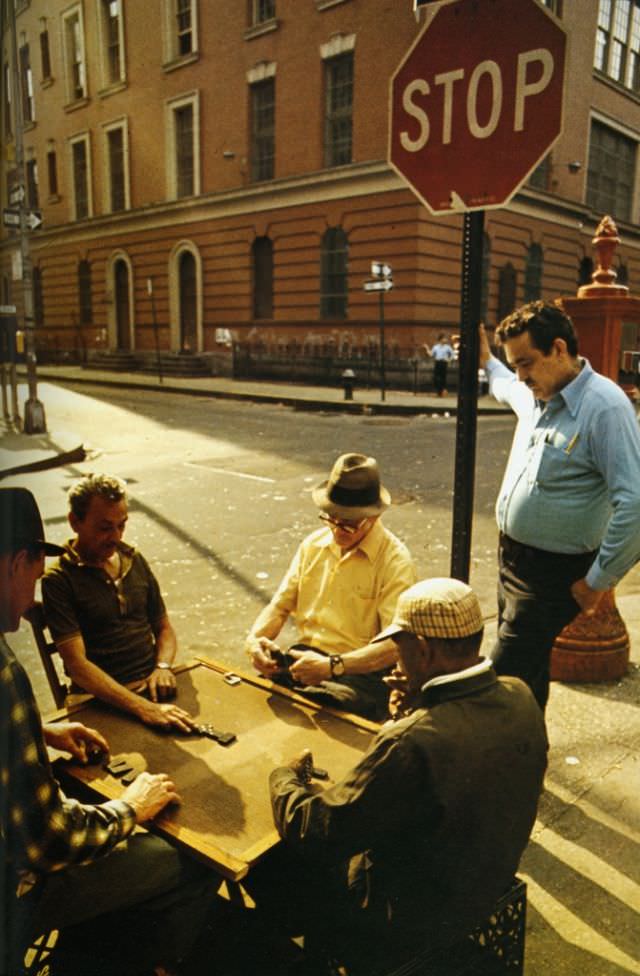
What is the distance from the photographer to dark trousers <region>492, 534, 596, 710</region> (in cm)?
309

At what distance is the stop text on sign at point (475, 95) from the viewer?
7.92 feet

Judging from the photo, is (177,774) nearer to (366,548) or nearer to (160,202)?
(366,548)

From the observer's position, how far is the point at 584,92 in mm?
26797

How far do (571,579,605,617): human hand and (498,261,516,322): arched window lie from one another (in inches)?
956

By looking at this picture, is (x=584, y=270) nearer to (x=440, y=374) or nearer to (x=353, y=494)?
(x=440, y=374)

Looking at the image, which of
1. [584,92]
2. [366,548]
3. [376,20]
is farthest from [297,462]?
[584,92]

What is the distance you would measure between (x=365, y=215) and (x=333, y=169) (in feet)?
5.77

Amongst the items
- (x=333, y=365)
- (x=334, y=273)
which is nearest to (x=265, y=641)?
(x=333, y=365)

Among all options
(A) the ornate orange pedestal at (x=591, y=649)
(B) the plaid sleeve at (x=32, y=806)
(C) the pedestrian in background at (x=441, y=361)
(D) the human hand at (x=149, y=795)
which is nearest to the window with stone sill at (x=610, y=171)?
(C) the pedestrian in background at (x=441, y=361)

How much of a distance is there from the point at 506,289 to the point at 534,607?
2466 cm

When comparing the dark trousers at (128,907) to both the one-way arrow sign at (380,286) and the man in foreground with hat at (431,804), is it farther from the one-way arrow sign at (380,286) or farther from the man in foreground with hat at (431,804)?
the one-way arrow sign at (380,286)

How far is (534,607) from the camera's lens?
312cm

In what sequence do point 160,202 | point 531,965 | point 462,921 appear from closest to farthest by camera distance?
point 462,921 < point 531,965 < point 160,202

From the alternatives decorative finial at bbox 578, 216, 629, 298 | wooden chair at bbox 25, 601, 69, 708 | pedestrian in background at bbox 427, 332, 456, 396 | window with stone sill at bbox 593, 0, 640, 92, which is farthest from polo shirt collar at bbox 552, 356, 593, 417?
window with stone sill at bbox 593, 0, 640, 92
